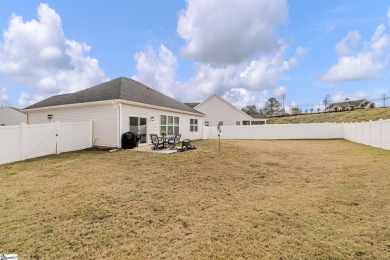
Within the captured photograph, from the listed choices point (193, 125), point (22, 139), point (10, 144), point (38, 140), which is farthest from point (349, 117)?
point (10, 144)

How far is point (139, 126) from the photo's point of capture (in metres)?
14.6

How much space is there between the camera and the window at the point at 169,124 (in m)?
17.0

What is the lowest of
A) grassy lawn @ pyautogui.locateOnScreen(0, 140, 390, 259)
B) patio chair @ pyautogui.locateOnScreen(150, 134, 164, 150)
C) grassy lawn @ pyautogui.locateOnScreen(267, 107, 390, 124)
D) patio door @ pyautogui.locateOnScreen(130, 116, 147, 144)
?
grassy lawn @ pyautogui.locateOnScreen(0, 140, 390, 259)

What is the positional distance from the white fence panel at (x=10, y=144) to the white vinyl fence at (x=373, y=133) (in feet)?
61.3

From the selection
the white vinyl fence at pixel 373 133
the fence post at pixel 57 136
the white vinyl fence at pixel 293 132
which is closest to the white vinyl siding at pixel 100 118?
the fence post at pixel 57 136

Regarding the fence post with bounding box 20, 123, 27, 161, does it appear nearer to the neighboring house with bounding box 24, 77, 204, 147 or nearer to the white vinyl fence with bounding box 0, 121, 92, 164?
the white vinyl fence with bounding box 0, 121, 92, 164

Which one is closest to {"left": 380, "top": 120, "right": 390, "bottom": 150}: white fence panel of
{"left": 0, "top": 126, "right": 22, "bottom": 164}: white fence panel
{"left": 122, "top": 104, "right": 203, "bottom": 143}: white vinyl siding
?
{"left": 122, "top": 104, "right": 203, "bottom": 143}: white vinyl siding

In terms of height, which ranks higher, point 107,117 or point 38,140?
point 107,117

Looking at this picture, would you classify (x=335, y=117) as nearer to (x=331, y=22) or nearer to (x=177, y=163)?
(x=331, y=22)

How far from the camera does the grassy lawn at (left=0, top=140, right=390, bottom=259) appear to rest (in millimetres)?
3217

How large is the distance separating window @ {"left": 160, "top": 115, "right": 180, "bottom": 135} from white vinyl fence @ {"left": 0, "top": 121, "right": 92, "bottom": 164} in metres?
5.30

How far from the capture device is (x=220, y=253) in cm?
308

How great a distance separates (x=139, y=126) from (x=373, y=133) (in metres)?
15.2

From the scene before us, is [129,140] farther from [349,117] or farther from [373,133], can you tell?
[349,117]
